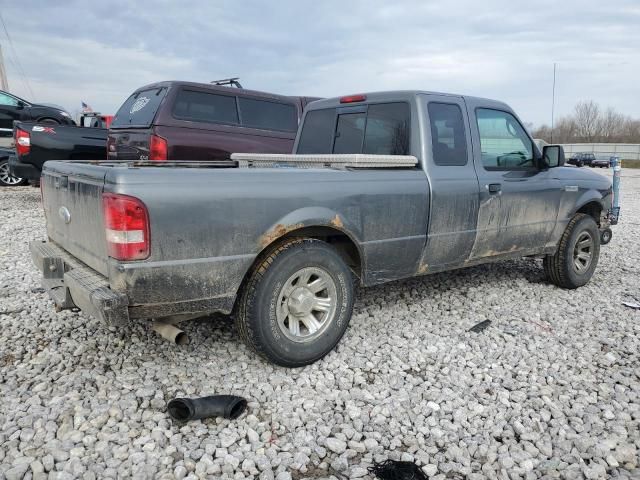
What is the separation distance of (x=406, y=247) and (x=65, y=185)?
97.2 inches

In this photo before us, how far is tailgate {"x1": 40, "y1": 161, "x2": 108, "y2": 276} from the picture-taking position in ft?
9.50

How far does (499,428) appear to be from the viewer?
2850 millimetres

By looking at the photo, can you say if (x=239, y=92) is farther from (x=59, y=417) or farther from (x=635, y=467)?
(x=635, y=467)

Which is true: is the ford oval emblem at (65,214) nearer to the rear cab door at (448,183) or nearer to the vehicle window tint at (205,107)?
the rear cab door at (448,183)

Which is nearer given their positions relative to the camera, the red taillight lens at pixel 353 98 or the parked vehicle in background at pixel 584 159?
the red taillight lens at pixel 353 98

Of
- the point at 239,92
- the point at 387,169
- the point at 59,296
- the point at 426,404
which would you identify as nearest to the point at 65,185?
the point at 59,296

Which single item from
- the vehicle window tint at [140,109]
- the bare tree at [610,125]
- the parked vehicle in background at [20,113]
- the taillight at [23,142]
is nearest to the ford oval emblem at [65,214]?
the vehicle window tint at [140,109]

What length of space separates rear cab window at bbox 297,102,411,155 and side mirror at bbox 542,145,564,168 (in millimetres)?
1724

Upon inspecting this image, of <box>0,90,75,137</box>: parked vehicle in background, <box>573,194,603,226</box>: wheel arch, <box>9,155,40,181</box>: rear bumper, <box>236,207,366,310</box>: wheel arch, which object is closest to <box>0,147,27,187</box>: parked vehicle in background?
<box>0,90,75,137</box>: parked vehicle in background

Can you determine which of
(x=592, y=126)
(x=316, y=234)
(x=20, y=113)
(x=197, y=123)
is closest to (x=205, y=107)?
(x=197, y=123)

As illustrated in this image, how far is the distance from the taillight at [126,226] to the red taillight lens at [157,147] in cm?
457

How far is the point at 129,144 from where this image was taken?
7453 millimetres

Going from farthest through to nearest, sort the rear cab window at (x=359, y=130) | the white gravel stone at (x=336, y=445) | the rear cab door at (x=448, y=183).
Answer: the rear cab window at (x=359, y=130), the rear cab door at (x=448, y=183), the white gravel stone at (x=336, y=445)

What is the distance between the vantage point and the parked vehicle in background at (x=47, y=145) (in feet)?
30.4
